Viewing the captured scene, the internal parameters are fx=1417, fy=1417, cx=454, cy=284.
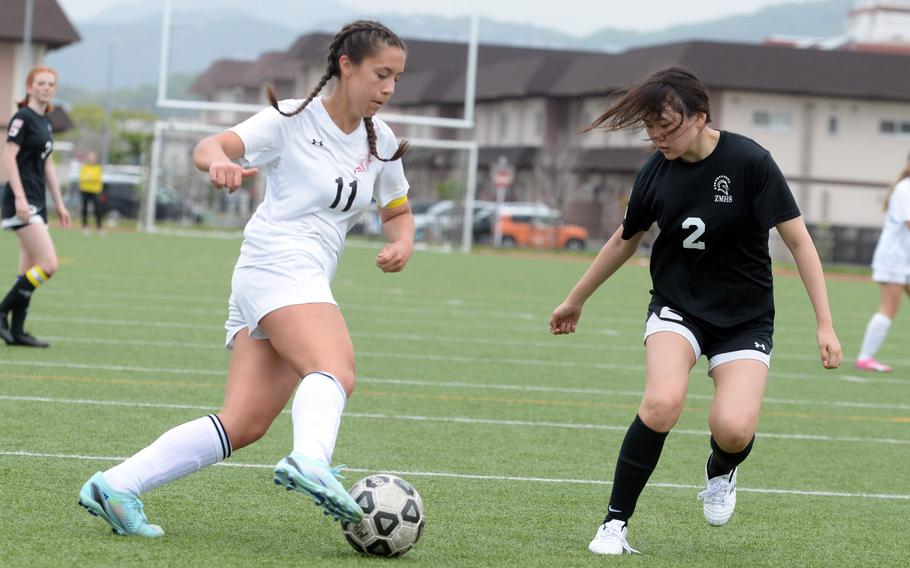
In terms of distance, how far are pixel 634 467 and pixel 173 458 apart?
5.65ft

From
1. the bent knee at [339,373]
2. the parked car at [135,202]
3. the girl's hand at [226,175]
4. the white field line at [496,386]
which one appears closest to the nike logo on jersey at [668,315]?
the bent knee at [339,373]

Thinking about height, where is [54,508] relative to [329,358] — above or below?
below

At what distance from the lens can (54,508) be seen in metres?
5.55

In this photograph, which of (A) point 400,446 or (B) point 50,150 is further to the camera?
(B) point 50,150

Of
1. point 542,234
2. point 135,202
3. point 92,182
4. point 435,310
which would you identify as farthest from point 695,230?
point 135,202

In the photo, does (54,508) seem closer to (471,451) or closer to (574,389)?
(471,451)

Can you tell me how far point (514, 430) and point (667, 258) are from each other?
10.7 ft

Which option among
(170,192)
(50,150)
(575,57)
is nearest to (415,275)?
(50,150)

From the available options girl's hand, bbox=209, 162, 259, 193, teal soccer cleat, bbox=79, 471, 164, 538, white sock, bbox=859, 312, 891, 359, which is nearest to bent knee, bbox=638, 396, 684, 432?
girl's hand, bbox=209, 162, 259, 193

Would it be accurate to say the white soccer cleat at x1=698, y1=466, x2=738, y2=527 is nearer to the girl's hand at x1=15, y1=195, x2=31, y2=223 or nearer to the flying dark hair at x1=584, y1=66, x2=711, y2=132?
the flying dark hair at x1=584, y1=66, x2=711, y2=132

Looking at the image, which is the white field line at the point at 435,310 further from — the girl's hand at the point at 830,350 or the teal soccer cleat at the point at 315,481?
the teal soccer cleat at the point at 315,481

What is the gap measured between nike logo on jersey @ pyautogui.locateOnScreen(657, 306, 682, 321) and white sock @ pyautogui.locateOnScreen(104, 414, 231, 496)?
1.80 metres

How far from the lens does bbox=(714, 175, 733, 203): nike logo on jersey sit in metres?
5.51

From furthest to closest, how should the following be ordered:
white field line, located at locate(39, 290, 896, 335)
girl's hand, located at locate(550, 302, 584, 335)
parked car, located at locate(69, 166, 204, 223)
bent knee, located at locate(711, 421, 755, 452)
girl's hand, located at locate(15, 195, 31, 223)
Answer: parked car, located at locate(69, 166, 204, 223) < white field line, located at locate(39, 290, 896, 335) < girl's hand, located at locate(15, 195, 31, 223) < girl's hand, located at locate(550, 302, 584, 335) < bent knee, located at locate(711, 421, 755, 452)
